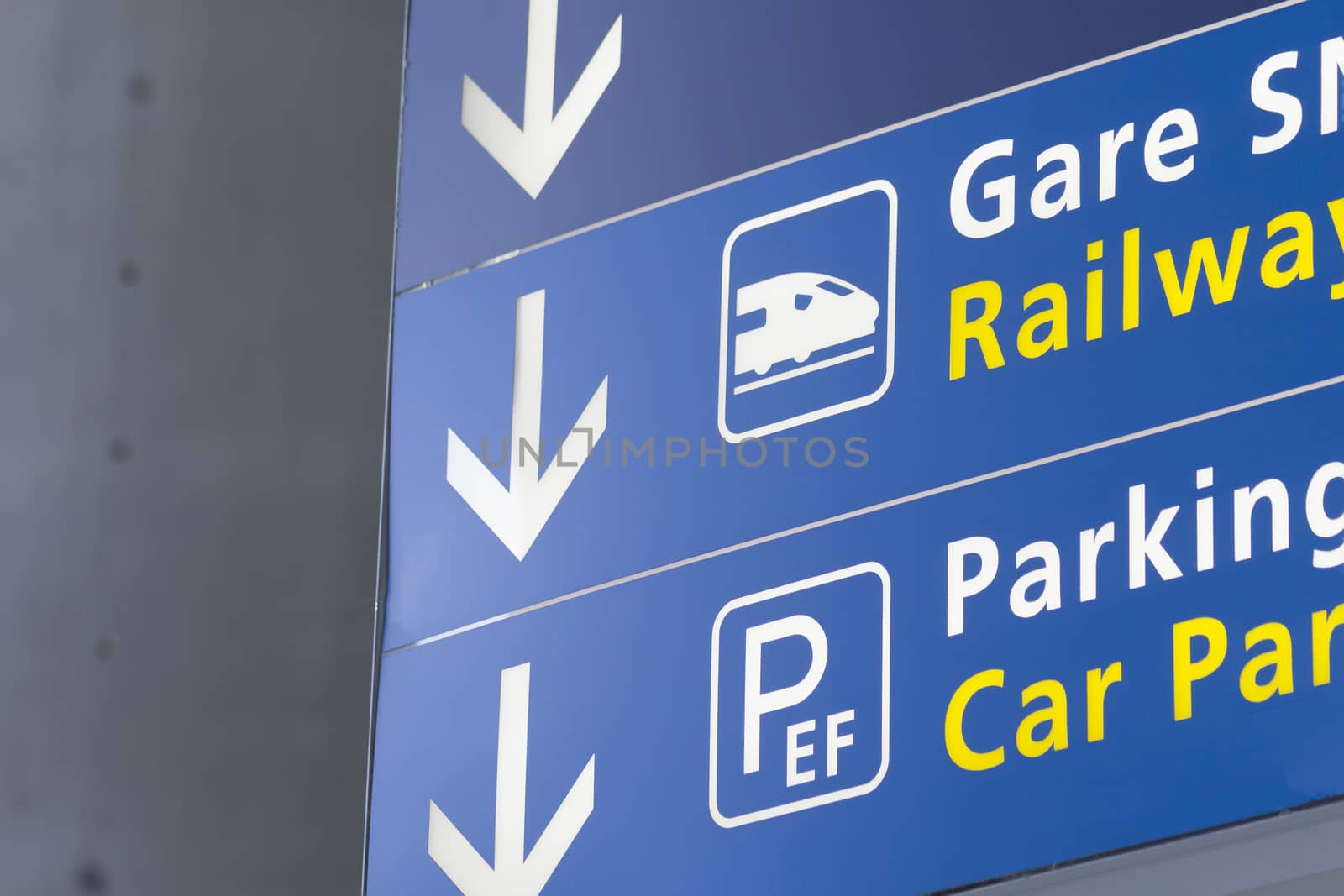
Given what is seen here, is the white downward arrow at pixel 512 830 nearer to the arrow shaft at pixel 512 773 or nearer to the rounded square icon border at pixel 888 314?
the arrow shaft at pixel 512 773

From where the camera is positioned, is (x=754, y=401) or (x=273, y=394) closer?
(x=754, y=401)

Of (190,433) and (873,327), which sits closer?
(873,327)

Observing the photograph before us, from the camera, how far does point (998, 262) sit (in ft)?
4.99

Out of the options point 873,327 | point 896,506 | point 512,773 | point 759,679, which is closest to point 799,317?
point 873,327

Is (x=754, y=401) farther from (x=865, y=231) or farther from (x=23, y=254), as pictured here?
(x=23, y=254)

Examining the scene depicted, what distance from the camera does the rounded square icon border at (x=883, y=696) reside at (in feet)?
4.82

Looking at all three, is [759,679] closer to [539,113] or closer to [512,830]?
[512,830]

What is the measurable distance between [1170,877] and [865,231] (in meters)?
0.62

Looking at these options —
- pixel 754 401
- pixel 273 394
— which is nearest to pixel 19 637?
pixel 273 394

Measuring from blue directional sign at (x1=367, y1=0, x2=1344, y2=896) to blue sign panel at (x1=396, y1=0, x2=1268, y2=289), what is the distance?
2cm

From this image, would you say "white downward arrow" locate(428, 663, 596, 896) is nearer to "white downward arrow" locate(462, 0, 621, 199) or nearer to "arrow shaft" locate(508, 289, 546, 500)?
"arrow shaft" locate(508, 289, 546, 500)

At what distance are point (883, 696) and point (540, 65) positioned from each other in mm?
722

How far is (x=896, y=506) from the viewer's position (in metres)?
1.51

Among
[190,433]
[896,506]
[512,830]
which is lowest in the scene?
[512,830]
